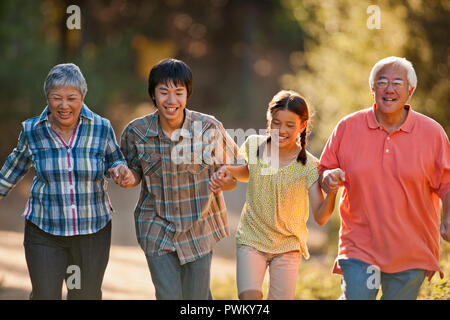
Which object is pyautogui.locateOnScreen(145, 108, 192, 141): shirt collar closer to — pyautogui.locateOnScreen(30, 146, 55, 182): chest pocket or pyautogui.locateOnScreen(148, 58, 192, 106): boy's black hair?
pyautogui.locateOnScreen(148, 58, 192, 106): boy's black hair

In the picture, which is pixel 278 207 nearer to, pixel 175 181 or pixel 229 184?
pixel 229 184

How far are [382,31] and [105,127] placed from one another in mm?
6136

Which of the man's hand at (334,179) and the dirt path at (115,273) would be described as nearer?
the man's hand at (334,179)

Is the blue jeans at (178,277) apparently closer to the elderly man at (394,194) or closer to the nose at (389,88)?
the elderly man at (394,194)

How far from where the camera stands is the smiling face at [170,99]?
3.85 meters

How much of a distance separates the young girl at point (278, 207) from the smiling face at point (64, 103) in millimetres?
912

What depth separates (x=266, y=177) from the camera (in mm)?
3883

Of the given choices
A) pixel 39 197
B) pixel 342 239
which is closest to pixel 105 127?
pixel 39 197

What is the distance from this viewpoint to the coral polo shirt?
3500 millimetres

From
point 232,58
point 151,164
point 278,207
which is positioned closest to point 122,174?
point 151,164

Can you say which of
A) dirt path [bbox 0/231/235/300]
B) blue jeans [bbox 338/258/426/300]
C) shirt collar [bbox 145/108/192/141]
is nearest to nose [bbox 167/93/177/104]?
shirt collar [bbox 145/108/192/141]

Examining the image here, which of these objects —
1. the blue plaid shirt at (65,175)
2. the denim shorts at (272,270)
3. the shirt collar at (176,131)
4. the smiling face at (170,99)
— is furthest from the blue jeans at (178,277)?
the smiling face at (170,99)

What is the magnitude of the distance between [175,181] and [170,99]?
50cm

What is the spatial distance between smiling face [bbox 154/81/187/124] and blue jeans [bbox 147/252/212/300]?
85 centimetres
